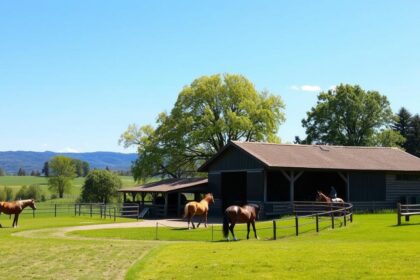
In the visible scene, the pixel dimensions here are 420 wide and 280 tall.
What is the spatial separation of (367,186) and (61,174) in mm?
67340

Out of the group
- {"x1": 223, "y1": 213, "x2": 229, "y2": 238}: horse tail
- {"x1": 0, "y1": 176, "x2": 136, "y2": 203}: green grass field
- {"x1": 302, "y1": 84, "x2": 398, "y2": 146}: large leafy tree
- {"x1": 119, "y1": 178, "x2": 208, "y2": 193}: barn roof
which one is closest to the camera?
{"x1": 223, "y1": 213, "x2": 229, "y2": 238}: horse tail

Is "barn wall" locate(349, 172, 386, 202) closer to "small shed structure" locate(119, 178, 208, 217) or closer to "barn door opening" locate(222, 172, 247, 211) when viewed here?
"barn door opening" locate(222, 172, 247, 211)

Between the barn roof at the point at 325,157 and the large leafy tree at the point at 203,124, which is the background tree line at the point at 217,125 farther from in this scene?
the barn roof at the point at 325,157

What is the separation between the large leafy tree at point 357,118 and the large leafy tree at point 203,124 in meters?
8.91

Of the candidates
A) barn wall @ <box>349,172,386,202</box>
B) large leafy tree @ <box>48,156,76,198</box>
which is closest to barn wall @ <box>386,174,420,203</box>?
barn wall @ <box>349,172,386,202</box>

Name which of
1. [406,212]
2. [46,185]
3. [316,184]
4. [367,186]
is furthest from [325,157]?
[46,185]

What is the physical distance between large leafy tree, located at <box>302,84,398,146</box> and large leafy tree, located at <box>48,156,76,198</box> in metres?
48.0

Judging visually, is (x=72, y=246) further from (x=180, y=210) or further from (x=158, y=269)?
(x=180, y=210)

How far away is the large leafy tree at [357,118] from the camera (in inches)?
2477

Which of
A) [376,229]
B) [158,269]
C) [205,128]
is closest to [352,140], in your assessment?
[205,128]

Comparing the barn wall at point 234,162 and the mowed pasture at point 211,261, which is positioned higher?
the barn wall at point 234,162

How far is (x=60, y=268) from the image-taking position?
13.1 metres

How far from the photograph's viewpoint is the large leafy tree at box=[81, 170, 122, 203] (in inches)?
2726

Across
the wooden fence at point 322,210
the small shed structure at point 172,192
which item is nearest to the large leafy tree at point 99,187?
the small shed structure at point 172,192
